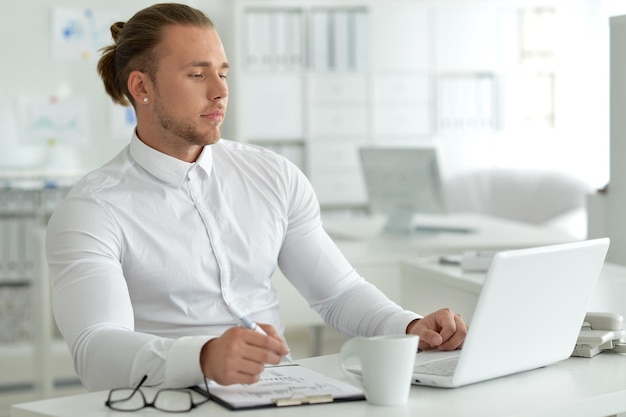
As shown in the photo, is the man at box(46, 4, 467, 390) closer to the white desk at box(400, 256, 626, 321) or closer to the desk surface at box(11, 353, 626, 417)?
the desk surface at box(11, 353, 626, 417)

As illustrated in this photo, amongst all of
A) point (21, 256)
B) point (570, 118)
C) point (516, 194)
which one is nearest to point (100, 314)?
point (21, 256)

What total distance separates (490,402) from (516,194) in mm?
4481

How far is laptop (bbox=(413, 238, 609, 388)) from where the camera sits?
1.29 m

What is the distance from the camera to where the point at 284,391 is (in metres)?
1.31

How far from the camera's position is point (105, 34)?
175 inches

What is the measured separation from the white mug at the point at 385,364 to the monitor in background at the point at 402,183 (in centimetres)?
252

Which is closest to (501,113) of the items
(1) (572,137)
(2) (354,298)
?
(1) (572,137)

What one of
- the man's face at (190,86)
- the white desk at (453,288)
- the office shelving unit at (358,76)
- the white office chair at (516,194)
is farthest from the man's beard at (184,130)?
the white office chair at (516,194)

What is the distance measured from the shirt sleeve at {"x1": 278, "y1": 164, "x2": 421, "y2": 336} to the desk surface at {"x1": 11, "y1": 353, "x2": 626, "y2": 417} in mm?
416

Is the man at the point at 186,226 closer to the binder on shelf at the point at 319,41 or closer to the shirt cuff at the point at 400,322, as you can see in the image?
Result: the shirt cuff at the point at 400,322

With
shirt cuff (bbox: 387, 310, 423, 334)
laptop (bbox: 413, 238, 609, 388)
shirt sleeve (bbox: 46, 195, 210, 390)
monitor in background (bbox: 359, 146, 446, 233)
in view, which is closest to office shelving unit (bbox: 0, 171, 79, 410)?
monitor in background (bbox: 359, 146, 446, 233)

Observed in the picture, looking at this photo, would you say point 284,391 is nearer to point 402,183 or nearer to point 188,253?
point 188,253

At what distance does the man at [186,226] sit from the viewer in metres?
1.63

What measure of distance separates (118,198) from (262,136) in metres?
3.62
